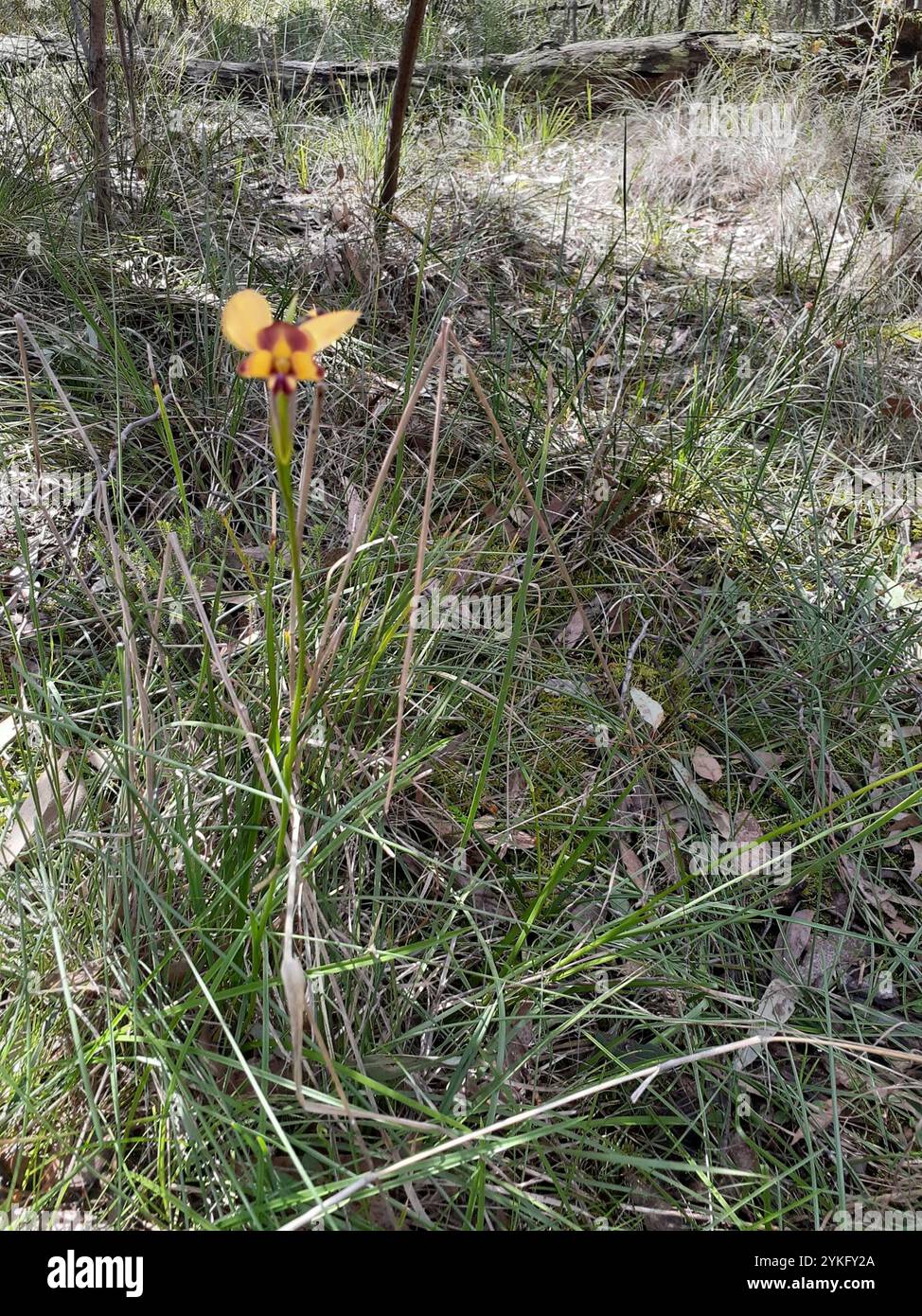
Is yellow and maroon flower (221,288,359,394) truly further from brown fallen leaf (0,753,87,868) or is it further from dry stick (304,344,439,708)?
brown fallen leaf (0,753,87,868)

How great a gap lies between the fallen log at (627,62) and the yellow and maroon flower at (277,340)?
4.46 meters

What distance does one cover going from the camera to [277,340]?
1.95 feet

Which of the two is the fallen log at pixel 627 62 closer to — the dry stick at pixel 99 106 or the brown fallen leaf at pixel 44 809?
the dry stick at pixel 99 106

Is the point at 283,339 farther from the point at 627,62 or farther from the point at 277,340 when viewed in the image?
the point at 627,62

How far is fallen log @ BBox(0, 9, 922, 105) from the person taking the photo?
4336 millimetres

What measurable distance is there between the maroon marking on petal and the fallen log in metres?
4.47

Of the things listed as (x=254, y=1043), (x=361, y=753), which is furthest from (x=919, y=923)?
(x=254, y=1043)

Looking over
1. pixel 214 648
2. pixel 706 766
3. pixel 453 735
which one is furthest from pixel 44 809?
pixel 706 766

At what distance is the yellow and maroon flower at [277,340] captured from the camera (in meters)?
0.59

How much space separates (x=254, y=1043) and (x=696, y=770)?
39.6 inches

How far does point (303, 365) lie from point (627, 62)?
545 cm

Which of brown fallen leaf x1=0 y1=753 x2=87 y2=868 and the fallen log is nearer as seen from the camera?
brown fallen leaf x1=0 y1=753 x2=87 y2=868

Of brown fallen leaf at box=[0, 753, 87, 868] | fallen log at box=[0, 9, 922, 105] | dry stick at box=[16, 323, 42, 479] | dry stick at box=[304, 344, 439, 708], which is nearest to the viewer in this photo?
dry stick at box=[304, 344, 439, 708]

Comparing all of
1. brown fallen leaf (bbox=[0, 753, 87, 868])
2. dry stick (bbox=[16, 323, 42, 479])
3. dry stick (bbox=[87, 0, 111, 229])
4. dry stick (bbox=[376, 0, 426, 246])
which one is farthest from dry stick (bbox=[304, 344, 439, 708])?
dry stick (bbox=[87, 0, 111, 229])
